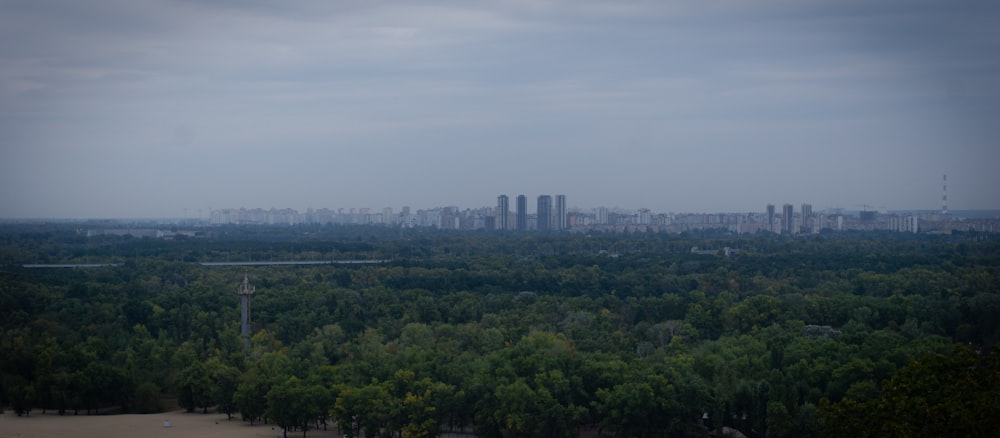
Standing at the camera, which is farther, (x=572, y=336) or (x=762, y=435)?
(x=572, y=336)

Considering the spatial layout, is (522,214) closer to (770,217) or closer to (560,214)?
(560,214)

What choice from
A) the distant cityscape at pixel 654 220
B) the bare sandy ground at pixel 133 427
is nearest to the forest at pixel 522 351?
the bare sandy ground at pixel 133 427

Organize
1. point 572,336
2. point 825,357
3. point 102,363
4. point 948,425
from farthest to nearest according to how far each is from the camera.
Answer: point 572,336, point 102,363, point 825,357, point 948,425

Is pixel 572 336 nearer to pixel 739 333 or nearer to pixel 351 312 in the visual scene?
pixel 739 333

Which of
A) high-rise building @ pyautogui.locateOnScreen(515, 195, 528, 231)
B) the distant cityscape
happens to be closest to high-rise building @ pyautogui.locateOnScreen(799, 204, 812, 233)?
the distant cityscape

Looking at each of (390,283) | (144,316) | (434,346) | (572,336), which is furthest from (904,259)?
(144,316)

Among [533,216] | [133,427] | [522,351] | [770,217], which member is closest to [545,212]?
[533,216]
